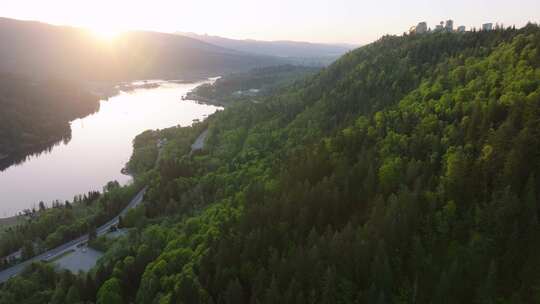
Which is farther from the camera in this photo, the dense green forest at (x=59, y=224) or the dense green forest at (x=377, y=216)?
the dense green forest at (x=59, y=224)

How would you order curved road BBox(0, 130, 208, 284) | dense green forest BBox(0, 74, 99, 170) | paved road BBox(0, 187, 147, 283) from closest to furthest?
paved road BBox(0, 187, 147, 283)
curved road BBox(0, 130, 208, 284)
dense green forest BBox(0, 74, 99, 170)

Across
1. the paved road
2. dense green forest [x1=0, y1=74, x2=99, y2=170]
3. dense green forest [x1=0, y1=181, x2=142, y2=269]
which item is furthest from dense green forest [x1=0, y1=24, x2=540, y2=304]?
dense green forest [x1=0, y1=74, x2=99, y2=170]

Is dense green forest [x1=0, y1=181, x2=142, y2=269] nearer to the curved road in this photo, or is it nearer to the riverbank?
the riverbank

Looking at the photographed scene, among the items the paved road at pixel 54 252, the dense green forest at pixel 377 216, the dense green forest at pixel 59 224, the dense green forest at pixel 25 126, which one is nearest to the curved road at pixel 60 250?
the paved road at pixel 54 252

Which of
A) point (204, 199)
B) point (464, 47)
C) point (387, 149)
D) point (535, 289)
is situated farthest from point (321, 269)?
point (464, 47)

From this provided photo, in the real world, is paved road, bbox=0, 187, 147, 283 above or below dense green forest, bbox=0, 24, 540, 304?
below

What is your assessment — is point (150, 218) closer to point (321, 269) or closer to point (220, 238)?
point (220, 238)

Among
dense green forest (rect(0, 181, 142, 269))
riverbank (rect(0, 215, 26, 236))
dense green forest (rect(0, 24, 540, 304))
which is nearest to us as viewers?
dense green forest (rect(0, 24, 540, 304))

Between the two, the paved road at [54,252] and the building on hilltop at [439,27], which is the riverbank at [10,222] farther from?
the building on hilltop at [439,27]

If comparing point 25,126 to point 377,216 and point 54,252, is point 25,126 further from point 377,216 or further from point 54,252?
point 377,216

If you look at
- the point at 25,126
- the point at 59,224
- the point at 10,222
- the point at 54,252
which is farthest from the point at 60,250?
the point at 25,126
